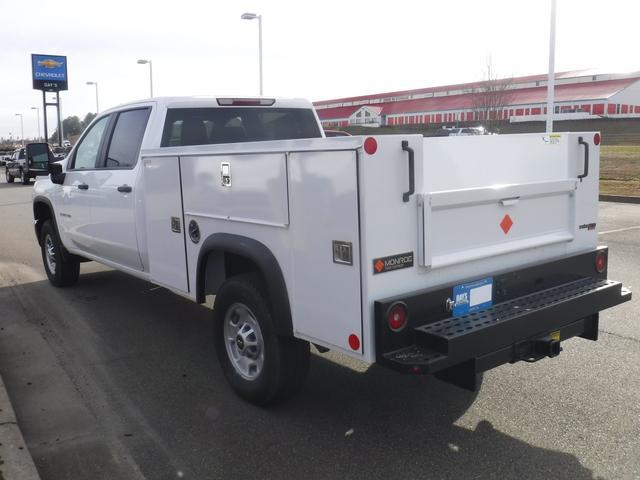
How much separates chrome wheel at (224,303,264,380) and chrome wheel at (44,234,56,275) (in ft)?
14.2

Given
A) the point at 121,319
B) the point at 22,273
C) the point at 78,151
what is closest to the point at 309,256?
the point at 121,319

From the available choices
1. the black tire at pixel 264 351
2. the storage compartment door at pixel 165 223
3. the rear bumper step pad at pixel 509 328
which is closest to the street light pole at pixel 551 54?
the rear bumper step pad at pixel 509 328

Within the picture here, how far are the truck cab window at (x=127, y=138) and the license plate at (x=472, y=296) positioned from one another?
336 cm

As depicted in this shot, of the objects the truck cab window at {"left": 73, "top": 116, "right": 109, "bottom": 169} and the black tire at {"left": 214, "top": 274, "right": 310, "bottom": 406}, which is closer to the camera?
the black tire at {"left": 214, "top": 274, "right": 310, "bottom": 406}

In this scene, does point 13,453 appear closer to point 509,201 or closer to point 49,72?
point 509,201

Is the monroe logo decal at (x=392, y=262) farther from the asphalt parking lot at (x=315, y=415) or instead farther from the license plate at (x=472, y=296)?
the asphalt parking lot at (x=315, y=415)

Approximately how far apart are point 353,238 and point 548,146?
5.77 feet

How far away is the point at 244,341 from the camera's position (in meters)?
4.43

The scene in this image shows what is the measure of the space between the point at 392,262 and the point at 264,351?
1194mm

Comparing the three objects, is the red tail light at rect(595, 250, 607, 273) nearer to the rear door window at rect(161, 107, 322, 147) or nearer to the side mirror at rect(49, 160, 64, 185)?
the rear door window at rect(161, 107, 322, 147)

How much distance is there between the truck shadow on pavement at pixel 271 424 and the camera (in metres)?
3.64

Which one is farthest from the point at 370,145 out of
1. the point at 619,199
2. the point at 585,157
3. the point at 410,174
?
the point at 619,199

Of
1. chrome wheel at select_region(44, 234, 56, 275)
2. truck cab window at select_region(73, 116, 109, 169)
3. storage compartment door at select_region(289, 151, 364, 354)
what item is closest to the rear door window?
truck cab window at select_region(73, 116, 109, 169)

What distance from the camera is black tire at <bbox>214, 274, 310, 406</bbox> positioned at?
410cm
